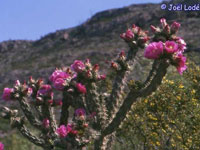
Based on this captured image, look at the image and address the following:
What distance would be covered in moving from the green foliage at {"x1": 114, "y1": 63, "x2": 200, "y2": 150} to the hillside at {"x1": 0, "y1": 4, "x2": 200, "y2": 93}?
35511 mm

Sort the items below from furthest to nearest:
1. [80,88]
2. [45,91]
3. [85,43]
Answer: [85,43] → [45,91] → [80,88]

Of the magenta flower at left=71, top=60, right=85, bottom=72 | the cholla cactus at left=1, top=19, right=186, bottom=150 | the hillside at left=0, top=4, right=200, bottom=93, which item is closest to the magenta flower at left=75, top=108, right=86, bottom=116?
the cholla cactus at left=1, top=19, right=186, bottom=150

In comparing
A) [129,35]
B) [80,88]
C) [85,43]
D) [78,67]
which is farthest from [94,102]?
[85,43]

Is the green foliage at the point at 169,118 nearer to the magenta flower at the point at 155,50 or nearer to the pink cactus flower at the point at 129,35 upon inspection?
the pink cactus flower at the point at 129,35

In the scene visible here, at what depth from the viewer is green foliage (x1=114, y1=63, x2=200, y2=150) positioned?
9864mm

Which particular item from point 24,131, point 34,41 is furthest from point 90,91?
point 34,41

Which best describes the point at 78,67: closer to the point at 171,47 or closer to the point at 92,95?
the point at 92,95

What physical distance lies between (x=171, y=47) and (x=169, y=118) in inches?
249

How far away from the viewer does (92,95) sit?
5.58 meters

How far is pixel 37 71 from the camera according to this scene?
6388 cm

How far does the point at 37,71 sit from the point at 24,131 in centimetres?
5849

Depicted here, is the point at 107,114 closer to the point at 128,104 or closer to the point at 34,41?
the point at 128,104

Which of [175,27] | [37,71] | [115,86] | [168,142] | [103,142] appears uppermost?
[175,27]

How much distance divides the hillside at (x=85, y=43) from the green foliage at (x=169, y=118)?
35.5m
